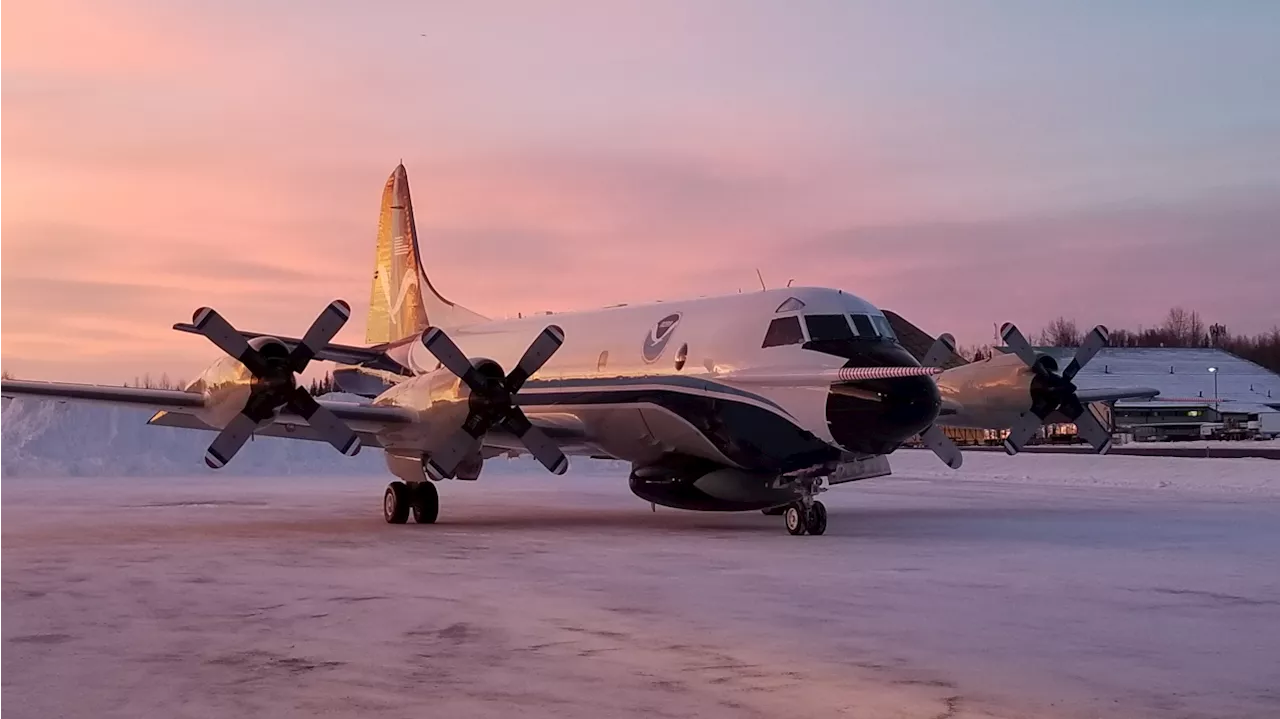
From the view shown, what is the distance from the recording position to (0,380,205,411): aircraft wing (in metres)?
17.7

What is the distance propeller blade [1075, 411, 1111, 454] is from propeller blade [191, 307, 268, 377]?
13264 mm

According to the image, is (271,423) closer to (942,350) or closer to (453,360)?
(453,360)

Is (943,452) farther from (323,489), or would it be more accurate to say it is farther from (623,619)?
(323,489)

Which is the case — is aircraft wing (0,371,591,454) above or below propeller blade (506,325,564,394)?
below

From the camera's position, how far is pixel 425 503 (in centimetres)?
1970

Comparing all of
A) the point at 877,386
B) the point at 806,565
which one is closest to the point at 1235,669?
the point at 806,565

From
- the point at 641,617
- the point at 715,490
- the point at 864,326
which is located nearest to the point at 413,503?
the point at 715,490

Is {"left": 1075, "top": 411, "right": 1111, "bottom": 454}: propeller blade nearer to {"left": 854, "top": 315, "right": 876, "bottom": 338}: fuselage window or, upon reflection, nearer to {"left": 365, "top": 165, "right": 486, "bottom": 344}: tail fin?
{"left": 854, "top": 315, "right": 876, "bottom": 338}: fuselage window

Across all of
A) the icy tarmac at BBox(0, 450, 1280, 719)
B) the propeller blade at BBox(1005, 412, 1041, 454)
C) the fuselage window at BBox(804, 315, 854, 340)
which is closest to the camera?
the icy tarmac at BBox(0, 450, 1280, 719)

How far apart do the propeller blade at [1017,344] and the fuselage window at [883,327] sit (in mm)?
3535

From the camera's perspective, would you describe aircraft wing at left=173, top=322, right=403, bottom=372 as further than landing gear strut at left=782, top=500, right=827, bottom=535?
Yes

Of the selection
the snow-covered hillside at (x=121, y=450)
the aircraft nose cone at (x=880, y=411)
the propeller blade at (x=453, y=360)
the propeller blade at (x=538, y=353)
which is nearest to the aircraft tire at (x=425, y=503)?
the propeller blade at (x=453, y=360)

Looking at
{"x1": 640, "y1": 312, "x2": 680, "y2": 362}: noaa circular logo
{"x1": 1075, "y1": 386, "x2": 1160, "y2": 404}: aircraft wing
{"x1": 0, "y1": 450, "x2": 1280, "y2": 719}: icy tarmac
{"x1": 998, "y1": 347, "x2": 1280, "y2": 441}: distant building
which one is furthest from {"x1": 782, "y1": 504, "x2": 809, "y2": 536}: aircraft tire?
{"x1": 998, "y1": 347, "x2": 1280, "y2": 441}: distant building

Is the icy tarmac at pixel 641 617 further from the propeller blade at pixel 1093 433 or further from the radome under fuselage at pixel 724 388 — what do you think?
the radome under fuselage at pixel 724 388
